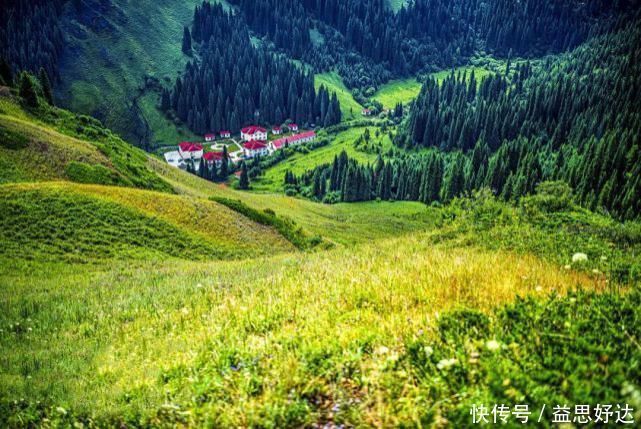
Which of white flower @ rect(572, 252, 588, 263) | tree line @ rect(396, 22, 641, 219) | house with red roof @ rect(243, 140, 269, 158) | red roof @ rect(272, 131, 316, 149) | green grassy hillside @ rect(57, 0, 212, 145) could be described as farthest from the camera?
red roof @ rect(272, 131, 316, 149)

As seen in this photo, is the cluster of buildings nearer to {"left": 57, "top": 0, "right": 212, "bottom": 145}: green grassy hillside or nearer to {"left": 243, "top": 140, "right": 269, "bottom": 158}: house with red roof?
{"left": 243, "top": 140, "right": 269, "bottom": 158}: house with red roof

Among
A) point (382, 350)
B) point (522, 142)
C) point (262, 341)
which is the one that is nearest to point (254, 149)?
point (522, 142)

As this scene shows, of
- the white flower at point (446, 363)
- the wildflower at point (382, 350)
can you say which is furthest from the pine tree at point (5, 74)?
the white flower at point (446, 363)

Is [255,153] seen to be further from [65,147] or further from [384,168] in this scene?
Result: [65,147]

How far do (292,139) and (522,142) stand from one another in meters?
101

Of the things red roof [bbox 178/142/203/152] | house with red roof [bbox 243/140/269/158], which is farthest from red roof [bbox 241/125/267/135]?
red roof [bbox 178/142/203/152]

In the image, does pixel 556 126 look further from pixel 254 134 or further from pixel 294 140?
pixel 254 134

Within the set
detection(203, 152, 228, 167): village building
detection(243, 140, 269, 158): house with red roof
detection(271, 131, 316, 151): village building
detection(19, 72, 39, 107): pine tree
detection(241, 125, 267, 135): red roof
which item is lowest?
detection(203, 152, 228, 167): village building

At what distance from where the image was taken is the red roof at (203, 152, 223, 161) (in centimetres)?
15512

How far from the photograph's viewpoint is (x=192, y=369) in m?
5.83

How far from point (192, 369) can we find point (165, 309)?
18.6ft

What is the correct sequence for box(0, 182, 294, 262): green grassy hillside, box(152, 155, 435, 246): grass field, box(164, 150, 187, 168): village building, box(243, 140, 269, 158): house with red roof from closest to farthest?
box(0, 182, 294, 262): green grassy hillside, box(152, 155, 435, 246): grass field, box(164, 150, 187, 168): village building, box(243, 140, 269, 158): house with red roof

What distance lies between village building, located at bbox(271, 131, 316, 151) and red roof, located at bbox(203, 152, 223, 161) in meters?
27.1

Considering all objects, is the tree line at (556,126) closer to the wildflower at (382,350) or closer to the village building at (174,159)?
the wildflower at (382,350)
